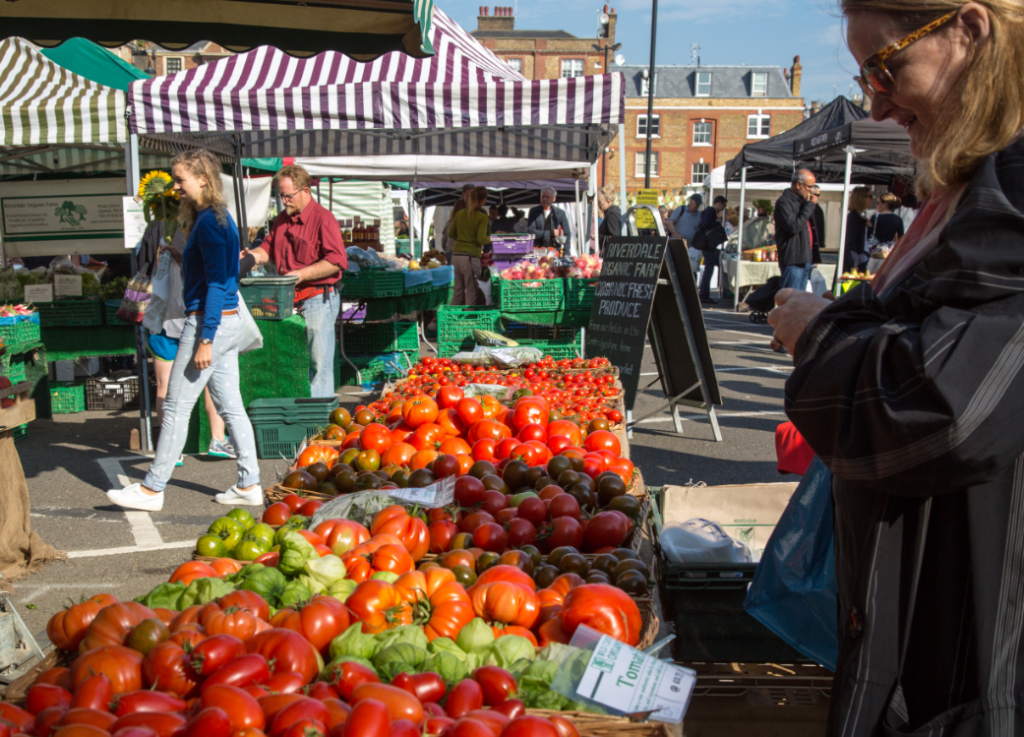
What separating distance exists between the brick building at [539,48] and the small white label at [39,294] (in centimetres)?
4932

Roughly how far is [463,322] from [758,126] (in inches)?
1950

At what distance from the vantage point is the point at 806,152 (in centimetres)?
1277

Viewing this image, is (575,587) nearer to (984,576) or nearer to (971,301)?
(984,576)

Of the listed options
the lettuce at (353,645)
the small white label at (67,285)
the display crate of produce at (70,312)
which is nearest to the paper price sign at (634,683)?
the lettuce at (353,645)

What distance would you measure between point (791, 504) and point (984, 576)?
0.82 metres

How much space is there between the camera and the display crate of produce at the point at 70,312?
7.59 meters

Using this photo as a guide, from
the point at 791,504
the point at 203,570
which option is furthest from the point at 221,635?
the point at 791,504

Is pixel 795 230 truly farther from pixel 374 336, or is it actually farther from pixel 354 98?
→ pixel 354 98

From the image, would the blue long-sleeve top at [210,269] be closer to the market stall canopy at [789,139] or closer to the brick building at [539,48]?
the market stall canopy at [789,139]

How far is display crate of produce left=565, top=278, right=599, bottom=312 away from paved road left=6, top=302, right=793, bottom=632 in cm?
122

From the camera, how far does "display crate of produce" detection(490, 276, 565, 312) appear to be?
8.08m

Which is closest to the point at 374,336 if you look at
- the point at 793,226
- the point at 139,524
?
the point at 139,524

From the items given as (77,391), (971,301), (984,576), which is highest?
(971,301)

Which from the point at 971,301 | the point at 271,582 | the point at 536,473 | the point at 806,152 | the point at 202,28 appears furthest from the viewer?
the point at 806,152
